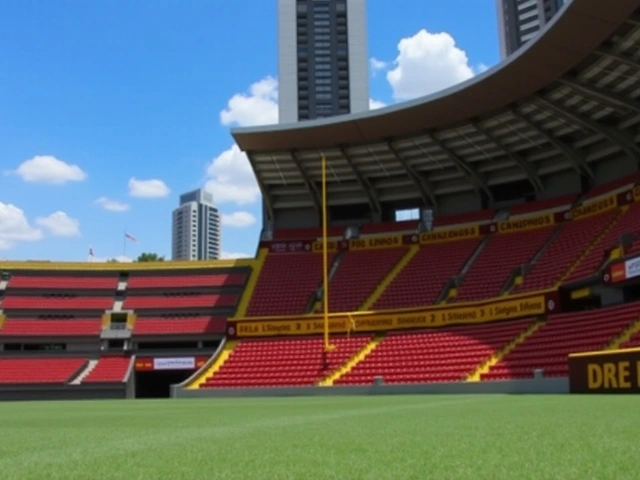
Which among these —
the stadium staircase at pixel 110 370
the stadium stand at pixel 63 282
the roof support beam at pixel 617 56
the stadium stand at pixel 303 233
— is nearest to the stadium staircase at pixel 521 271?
the roof support beam at pixel 617 56

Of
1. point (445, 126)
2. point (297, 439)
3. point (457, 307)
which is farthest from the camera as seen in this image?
point (445, 126)

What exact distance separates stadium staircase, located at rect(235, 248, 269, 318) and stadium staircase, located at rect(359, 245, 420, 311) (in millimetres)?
7226

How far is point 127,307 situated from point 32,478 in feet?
129

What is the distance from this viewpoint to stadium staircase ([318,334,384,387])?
31.1 m

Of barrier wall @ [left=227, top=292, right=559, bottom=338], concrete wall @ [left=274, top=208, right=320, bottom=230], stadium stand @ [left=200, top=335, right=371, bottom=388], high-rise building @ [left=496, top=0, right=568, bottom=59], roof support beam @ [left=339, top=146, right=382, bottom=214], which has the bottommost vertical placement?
stadium stand @ [left=200, top=335, right=371, bottom=388]

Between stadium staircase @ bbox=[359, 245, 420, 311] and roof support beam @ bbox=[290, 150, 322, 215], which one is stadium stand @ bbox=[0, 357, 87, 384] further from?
roof support beam @ bbox=[290, 150, 322, 215]

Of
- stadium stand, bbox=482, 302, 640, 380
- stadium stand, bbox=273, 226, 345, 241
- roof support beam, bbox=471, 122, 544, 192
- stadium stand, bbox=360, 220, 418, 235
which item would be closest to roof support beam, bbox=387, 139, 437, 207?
stadium stand, bbox=360, 220, 418, 235

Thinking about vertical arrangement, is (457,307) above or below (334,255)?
below

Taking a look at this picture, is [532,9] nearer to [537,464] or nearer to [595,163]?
[595,163]

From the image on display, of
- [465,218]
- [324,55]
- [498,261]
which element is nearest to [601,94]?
[498,261]

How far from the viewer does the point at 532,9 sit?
13412cm

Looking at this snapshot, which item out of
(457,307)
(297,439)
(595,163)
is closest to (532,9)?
(595,163)

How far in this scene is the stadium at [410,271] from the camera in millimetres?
26781

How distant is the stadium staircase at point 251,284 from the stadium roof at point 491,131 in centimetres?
353
